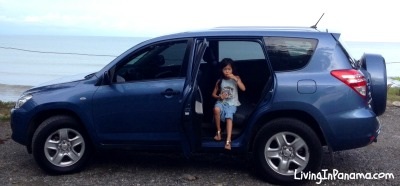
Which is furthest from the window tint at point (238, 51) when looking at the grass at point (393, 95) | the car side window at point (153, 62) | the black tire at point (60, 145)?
the grass at point (393, 95)

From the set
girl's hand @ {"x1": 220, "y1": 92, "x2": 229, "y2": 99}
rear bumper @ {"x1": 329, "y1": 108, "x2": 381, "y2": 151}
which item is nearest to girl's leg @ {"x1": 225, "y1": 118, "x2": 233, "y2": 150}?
girl's hand @ {"x1": 220, "y1": 92, "x2": 229, "y2": 99}

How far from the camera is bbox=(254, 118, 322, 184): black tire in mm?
5613

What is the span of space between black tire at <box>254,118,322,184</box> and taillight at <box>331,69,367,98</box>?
0.63m

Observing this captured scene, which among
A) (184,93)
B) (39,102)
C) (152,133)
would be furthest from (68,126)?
(184,93)

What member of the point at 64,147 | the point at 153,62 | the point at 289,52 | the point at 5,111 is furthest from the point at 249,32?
the point at 5,111

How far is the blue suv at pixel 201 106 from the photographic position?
555cm

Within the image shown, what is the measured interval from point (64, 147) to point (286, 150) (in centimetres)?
259

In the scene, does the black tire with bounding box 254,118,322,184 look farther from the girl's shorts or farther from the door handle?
the door handle

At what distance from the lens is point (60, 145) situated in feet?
20.2

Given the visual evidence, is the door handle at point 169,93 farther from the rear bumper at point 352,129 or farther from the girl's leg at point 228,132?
the rear bumper at point 352,129

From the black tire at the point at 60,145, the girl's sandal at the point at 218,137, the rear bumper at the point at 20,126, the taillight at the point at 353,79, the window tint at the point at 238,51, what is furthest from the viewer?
the window tint at the point at 238,51

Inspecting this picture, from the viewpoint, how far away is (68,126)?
6.09 metres

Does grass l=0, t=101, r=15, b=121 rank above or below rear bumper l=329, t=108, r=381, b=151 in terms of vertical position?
below

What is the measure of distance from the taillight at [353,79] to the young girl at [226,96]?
1.14 m
